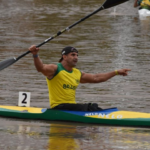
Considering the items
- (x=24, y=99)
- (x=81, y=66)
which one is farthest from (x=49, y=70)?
(x=81, y=66)

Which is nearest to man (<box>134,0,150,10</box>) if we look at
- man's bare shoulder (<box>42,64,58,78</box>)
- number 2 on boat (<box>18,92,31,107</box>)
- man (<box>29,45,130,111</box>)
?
number 2 on boat (<box>18,92,31,107</box>)

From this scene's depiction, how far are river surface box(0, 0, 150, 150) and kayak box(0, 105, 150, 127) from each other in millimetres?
160

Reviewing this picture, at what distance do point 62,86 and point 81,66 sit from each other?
7008 mm

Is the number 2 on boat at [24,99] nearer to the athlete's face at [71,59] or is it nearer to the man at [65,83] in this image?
the man at [65,83]

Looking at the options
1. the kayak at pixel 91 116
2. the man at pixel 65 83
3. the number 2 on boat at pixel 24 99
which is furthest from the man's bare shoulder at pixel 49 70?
the number 2 on boat at pixel 24 99

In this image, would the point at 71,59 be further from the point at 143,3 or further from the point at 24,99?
the point at 143,3

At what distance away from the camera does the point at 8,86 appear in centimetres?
1488

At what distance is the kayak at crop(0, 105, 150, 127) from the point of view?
1090 cm

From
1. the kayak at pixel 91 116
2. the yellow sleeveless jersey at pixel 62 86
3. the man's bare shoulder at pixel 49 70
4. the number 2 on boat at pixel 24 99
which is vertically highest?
the man's bare shoulder at pixel 49 70

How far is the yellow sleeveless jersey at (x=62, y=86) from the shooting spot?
443 inches

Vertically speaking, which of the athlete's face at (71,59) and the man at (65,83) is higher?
the athlete's face at (71,59)

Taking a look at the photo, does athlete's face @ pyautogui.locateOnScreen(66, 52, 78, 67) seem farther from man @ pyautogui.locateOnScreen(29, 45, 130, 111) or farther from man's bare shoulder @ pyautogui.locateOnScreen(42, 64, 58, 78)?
man's bare shoulder @ pyautogui.locateOnScreen(42, 64, 58, 78)

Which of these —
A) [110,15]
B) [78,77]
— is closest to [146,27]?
[110,15]

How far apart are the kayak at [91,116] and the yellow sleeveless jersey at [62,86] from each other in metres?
0.22
